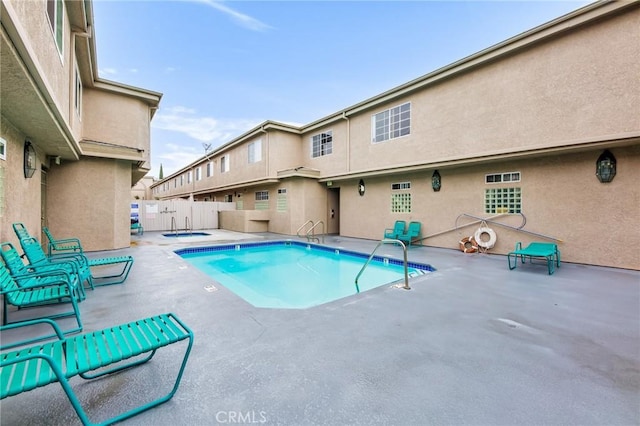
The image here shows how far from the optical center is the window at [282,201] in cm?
1563

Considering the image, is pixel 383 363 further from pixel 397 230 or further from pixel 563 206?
pixel 397 230

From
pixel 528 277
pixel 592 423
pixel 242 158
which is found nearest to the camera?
pixel 592 423

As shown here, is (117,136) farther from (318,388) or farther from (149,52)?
(318,388)

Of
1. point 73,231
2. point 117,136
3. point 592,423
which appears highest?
point 117,136

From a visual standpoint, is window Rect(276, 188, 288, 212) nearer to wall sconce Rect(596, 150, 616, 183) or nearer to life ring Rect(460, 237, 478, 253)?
life ring Rect(460, 237, 478, 253)

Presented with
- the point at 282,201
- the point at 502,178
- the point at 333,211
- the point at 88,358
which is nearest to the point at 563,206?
the point at 502,178

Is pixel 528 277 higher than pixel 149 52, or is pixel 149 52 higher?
pixel 149 52

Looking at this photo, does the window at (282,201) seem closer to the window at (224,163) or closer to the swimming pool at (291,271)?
the swimming pool at (291,271)

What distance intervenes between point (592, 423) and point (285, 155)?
15.5 meters

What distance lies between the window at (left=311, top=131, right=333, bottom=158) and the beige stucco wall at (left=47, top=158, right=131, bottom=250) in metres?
9.02

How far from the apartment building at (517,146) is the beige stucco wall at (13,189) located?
32.3 feet

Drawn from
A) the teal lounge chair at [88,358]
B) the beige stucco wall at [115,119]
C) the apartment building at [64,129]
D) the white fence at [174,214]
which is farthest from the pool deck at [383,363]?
the white fence at [174,214]

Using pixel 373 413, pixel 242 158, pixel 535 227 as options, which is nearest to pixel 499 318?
pixel 373 413

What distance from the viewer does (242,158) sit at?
1869 centimetres
